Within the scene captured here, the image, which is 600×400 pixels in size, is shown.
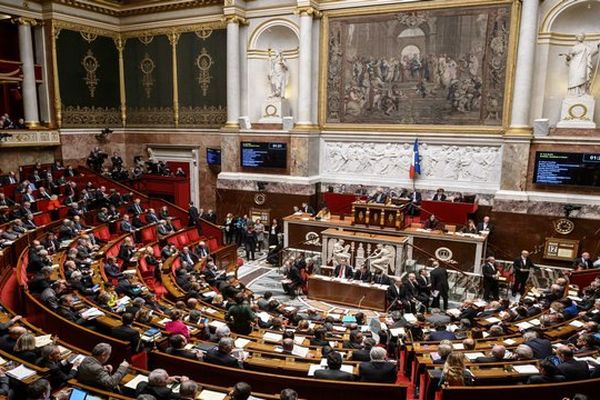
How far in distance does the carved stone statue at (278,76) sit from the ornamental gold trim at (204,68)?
295 cm

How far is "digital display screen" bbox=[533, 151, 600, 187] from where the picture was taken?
43.6ft

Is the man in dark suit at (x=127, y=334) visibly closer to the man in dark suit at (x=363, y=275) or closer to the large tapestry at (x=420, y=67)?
the man in dark suit at (x=363, y=275)

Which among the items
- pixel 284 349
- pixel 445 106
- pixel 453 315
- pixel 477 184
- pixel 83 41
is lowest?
pixel 453 315

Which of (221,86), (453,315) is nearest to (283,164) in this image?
(221,86)

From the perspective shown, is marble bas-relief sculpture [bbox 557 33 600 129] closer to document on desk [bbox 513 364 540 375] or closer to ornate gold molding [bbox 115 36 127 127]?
document on desk [bbox 513 364 540 375]

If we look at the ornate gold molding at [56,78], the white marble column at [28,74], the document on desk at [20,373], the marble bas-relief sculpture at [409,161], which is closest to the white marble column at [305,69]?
the marble bas-relief sculpture at [409,161]

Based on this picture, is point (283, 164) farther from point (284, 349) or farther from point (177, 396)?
point (177, 396)

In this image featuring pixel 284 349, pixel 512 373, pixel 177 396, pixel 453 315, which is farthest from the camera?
pixel 453 315

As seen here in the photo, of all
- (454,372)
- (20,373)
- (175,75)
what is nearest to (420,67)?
(175,75)

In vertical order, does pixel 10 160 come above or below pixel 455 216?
above

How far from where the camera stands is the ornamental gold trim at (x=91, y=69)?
63.9 ft

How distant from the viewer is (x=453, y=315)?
9.16m

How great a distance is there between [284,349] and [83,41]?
17.6m

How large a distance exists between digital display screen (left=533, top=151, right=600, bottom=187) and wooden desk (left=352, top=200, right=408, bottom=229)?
4.21 m
